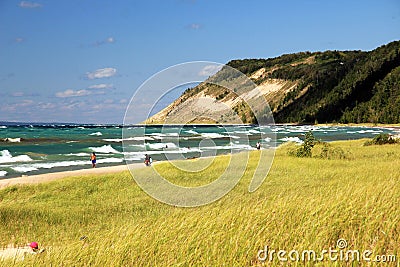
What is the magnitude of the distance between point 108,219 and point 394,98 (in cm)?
15503

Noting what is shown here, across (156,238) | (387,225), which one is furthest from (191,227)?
(387,225)

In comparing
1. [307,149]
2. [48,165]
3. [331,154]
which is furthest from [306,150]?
[48,165]

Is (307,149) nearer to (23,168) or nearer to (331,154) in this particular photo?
(331,154)

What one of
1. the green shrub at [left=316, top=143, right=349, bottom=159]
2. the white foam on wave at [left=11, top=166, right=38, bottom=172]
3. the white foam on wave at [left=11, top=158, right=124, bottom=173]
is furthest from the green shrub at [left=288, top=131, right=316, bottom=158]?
the white foam on wave at [left=11, top=166, right=38, bottom=172]

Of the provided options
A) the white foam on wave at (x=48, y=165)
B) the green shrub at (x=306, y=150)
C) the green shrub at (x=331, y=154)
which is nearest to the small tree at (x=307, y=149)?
the green shrub at (x=306, y=150)

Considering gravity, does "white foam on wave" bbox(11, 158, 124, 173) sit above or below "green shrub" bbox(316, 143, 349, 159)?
below

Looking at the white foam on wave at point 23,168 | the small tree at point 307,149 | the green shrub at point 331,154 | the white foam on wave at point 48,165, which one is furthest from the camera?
the white foam on wave at point 48,165

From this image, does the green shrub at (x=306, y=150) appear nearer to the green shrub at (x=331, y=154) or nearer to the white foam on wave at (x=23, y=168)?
the green shrub at (x=331, y=154)

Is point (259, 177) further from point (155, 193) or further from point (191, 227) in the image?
point (191, 227)

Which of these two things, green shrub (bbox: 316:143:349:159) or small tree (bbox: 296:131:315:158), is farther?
small tree (bbox: 296:131:315:158)

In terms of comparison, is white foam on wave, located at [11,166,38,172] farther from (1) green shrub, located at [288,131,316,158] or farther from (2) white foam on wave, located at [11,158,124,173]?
(1) green shrub, located at [288,131,316,158]

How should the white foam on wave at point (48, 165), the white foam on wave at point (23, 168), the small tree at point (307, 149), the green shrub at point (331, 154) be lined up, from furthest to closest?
1. the white foam on wave at point (48, 165)
2. the white foam on wave at point (23, 168)
3. the small tree at point (307, 149)
4. the green shrub at point (331, 154)

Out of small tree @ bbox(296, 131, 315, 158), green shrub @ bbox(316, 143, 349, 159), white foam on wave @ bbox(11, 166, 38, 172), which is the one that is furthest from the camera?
white foam on wave @ bbox(11, 166, 38, 172)

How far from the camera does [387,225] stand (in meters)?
6.04
